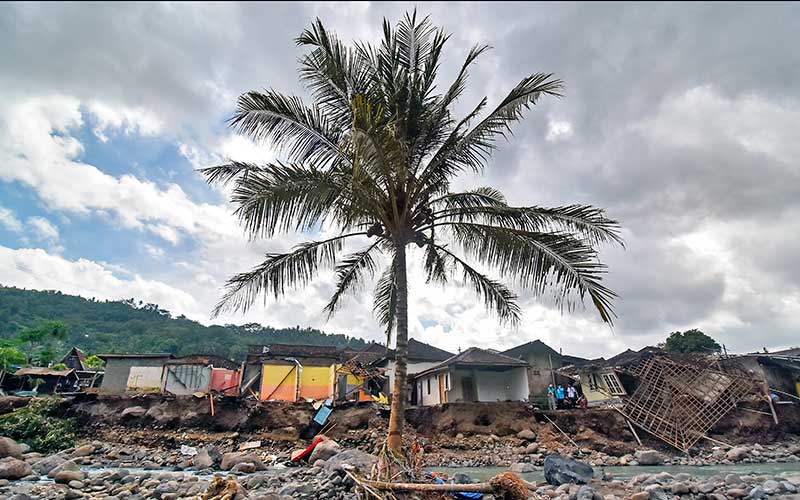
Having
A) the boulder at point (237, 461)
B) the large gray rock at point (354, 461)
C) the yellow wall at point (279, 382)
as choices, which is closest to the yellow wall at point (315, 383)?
the yellow wall at point (279, 382)

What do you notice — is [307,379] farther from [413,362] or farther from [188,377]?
[413,362]

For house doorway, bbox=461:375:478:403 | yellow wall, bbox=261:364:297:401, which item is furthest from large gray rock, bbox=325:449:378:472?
yellow wall, bbox=261:364:297:401

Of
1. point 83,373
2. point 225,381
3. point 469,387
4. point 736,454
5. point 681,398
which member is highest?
point 83,373

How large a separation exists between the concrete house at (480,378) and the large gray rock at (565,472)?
12897mm

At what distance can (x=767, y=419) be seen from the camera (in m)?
18.0

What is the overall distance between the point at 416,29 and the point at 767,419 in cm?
2197

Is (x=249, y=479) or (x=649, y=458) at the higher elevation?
(x=249, y=479)

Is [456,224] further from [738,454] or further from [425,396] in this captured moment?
[425,396]

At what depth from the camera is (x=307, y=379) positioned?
24203mm

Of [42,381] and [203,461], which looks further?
[42,381]

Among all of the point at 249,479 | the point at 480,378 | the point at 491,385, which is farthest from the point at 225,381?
the point at 249,479

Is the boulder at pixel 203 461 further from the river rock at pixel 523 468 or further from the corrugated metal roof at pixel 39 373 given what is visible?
the corrugated metal roof at pixel 39 373

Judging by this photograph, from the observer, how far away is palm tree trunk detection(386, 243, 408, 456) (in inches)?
239

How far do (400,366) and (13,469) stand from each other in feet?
29.0
